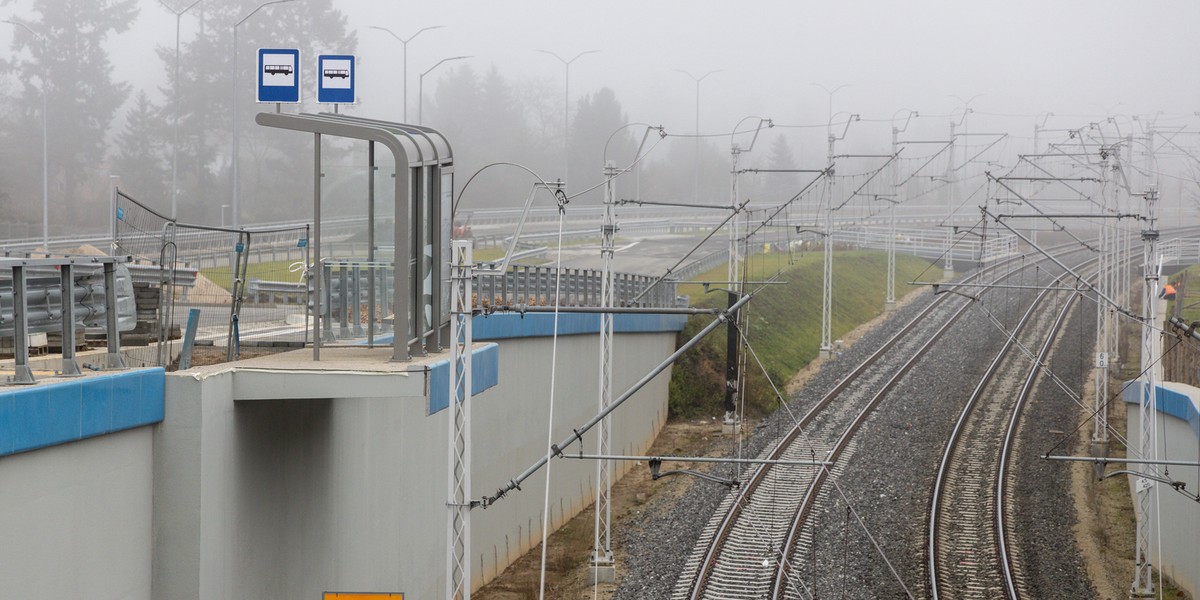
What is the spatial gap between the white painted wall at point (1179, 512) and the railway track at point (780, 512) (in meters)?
5.83

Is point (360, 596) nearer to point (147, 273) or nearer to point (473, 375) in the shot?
point (473, 375)

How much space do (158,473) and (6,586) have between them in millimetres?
1941

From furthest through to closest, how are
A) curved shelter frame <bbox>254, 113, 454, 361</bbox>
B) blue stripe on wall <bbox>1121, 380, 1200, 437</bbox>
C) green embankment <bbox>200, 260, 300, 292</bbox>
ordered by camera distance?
1. green embankment <bbox>200, 260, 300, 292</bbox>
2. blue stripe on wall <bbox>1121, 380, 1200, 437</bbox>
3. curved shelter frame <bbox>254, 113, 454, 361</bbox>

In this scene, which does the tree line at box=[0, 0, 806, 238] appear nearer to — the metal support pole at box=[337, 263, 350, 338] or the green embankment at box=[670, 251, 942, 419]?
the green embankment at box=[670, 251, 942, 419]

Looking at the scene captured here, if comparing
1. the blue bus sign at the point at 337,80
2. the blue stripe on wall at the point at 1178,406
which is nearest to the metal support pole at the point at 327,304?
the blue bus sign at the point at 337,80

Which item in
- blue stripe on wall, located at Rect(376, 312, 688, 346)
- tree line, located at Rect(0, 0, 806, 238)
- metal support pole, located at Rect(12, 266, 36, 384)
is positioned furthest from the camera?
tree line, located at Rect(0, 0, 806, 238)

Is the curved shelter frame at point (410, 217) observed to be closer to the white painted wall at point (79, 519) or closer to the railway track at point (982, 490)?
the white painted wall at point (79, 519)

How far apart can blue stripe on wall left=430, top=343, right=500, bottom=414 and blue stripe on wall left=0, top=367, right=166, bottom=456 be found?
245 centimetres

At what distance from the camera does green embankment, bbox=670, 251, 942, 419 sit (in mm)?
36219

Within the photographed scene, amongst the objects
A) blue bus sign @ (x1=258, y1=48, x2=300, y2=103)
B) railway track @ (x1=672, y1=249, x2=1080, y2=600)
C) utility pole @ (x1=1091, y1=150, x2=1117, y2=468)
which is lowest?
railway track @ (x1=672, y1=249, x2=1080, y2=600)

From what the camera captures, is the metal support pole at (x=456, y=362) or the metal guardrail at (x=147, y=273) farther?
the metal guardrail at (x=147, y=273)

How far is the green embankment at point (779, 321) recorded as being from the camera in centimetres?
3622

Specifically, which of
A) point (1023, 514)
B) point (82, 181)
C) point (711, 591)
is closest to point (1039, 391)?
point (1023, 514)

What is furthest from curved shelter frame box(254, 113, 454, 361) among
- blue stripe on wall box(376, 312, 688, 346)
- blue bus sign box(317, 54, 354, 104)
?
blue bus sign box(317, 54, 354, 104)
